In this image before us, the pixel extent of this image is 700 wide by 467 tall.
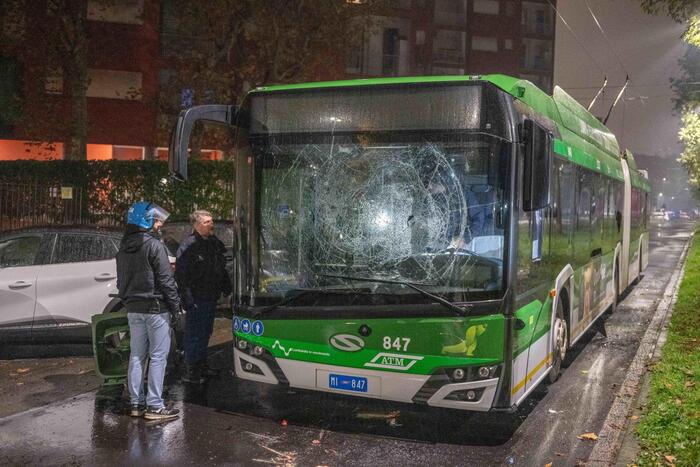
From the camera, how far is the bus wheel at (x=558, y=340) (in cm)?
770

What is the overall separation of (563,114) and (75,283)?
245 inches

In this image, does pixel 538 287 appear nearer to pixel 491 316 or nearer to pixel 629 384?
pixel 491 316

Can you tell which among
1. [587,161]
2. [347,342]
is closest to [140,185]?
[587,161]

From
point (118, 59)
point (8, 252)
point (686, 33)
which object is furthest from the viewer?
point (118, 59)

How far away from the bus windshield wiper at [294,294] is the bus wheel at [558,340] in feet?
9.21

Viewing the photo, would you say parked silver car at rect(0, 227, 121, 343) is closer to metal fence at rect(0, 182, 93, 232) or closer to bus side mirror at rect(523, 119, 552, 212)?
bus side mirror at rect(523, 119, 552, 212)

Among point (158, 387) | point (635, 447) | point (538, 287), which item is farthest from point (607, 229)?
point (158, 387)

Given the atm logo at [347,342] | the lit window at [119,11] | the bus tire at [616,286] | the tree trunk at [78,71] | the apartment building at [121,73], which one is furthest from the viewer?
the lit window at [119,11]

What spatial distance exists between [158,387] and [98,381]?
1847 millimetres

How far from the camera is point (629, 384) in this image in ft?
26.8

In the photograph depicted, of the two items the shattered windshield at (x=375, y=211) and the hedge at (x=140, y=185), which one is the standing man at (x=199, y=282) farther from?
the hedge at (x=140, y=185)

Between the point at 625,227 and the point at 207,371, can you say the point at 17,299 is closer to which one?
the point at 207,371

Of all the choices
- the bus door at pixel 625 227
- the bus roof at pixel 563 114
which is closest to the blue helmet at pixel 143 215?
the bus roof at pixel 563 114

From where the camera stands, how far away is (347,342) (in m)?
5.92
